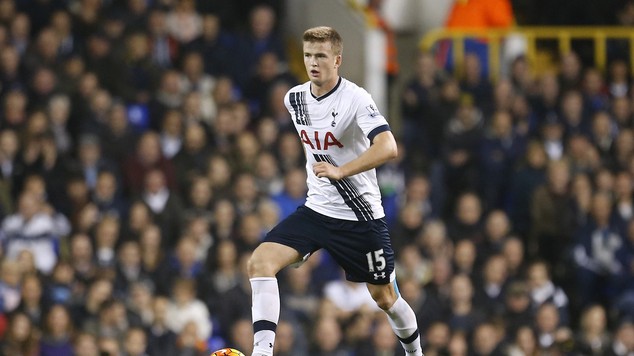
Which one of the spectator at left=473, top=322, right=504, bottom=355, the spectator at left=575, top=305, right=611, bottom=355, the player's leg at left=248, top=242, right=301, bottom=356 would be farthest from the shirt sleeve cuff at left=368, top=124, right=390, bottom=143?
the spectator at left=575, top=305, right=611, bottom=355

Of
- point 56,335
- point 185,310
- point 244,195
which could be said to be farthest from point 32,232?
point 244,195

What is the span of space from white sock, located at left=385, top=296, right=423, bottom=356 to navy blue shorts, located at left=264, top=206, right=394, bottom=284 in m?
0.32

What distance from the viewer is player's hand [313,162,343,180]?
9.02 meters

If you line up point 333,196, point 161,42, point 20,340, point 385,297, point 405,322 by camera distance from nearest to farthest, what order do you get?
point 333,196, point 385,297, point 405,322, point 20,340, point 161,42

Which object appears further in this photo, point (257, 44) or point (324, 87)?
point (257, 44)

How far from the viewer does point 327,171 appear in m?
9.02

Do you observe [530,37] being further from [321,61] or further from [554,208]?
[321,61]

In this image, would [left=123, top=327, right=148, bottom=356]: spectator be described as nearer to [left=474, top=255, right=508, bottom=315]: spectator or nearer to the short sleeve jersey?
[left=474, top=255, right=508, bottom=315]: spectator

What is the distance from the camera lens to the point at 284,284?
48.6 feet

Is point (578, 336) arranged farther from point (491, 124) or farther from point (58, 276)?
point (58, 276)

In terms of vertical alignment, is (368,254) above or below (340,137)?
below

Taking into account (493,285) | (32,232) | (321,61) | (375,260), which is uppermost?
(321,61)

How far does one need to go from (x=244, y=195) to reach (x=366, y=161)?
620cm

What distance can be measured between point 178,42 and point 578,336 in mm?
5759
